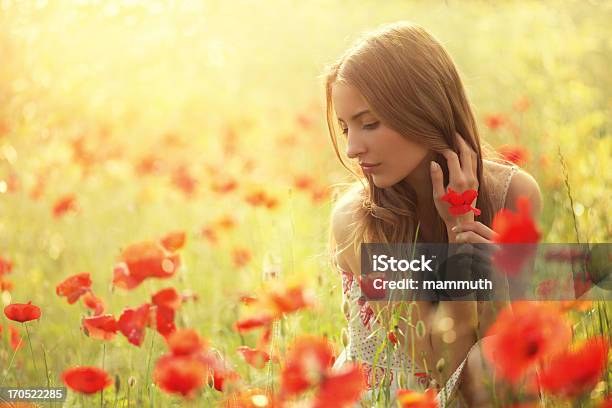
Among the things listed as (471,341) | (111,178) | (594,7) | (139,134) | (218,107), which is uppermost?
(594,7)

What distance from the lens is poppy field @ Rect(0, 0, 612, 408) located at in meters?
1.35

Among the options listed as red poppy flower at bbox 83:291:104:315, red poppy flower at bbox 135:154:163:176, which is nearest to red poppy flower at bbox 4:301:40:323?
red poppy flower at bbox 83:291:104:315

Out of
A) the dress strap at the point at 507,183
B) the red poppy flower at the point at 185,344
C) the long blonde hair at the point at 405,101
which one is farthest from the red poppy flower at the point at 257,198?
the red poppy flower at the point at 185,344

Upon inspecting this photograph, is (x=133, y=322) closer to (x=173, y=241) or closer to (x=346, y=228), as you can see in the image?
(x=173, y=241)

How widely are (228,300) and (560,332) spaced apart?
184cm

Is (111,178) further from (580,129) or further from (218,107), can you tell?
(580,129)

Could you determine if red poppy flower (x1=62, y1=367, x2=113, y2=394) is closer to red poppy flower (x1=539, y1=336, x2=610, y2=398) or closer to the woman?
the woman

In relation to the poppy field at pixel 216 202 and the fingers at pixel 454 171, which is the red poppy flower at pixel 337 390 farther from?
the fingers at pixel 454 171

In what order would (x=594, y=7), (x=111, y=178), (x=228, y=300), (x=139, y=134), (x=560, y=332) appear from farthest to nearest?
1. (x=594, y=7)
2. (x=139, y=134)
3. (x=111, y=178)
4. (x=228, y=300)
5. (x=560, y=332)

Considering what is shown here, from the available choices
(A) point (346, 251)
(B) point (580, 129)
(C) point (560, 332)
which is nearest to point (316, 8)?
(B) point (580, 129)

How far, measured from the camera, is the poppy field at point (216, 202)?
1.35 metres

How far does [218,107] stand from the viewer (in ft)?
17.7

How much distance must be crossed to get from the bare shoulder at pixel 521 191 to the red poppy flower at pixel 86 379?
3.24ft

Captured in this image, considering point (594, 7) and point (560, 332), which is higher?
point (594, 7)
